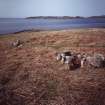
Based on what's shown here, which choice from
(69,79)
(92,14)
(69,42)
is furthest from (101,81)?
(92,14)

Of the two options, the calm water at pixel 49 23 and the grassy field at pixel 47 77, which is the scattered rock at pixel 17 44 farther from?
the calm water at pixel 49 23

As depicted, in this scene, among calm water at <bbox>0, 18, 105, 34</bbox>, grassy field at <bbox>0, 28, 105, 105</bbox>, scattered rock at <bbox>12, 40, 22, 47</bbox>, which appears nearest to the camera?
grassy field at <bbox>0, 28, 105, 105</bbox>

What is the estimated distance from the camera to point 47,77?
166 centimetres

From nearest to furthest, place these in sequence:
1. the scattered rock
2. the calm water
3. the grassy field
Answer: the grassy field
the scattered rock
the calm water

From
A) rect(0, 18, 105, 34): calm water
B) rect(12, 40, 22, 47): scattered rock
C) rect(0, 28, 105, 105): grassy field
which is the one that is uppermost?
rect(0, 18, 105, 34): calm water

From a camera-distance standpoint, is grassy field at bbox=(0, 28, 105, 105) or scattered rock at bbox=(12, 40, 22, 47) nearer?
grassy field at bbox=(0, 28, 105, 105)

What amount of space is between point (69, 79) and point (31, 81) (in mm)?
395

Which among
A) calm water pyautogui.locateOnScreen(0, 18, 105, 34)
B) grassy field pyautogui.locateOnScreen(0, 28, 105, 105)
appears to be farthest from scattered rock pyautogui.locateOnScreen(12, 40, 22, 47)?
calm water pyautogui.locateOnScreen(0, 18, 105, 34)

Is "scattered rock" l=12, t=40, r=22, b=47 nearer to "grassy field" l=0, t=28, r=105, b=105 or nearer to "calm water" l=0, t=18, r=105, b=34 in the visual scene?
"grassy field" l=0, t=28, r=105, b=105

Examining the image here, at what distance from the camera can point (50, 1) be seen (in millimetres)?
3211

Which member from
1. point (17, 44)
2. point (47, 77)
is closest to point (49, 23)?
point (17, 44)

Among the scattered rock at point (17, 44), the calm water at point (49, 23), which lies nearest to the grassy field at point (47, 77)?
the scattered rock at point (17, 44)

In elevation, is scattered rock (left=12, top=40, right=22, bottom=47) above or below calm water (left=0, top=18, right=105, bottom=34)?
below

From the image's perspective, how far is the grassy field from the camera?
1296mm
